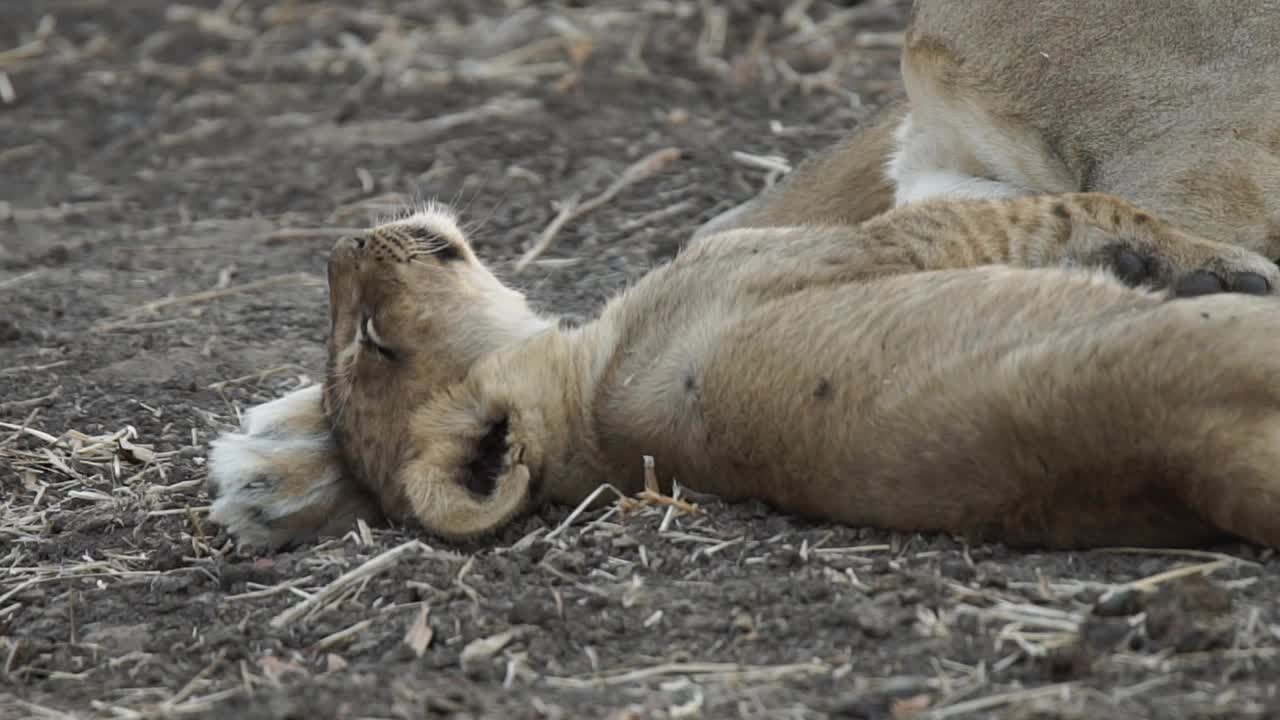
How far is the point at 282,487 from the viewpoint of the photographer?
4641 mm

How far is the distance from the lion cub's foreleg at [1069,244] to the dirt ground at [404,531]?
31.2 inches

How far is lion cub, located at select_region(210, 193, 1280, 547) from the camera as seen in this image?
3.73m

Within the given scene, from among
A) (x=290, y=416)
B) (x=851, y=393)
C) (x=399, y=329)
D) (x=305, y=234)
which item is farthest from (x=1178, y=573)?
(x=305, y=234)

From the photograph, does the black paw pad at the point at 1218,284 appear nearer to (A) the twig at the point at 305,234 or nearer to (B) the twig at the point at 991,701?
(B) the twig at the point at 991,701

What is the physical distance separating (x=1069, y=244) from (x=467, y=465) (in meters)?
1.45

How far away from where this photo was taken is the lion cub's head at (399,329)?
466 centimetres

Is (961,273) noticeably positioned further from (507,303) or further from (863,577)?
(507,303)

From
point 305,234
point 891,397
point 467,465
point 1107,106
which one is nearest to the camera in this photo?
point 891,397

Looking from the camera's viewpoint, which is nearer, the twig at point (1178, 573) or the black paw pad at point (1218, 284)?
the twig at point (1178, 573)

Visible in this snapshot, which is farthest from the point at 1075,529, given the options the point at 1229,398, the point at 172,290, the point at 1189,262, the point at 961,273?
the point at 172,290

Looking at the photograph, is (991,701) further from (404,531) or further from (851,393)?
(404,531)

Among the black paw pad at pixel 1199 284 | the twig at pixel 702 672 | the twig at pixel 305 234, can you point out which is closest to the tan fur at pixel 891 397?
the black paw pad at pixel 1199 284

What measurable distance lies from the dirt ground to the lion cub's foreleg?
79cm

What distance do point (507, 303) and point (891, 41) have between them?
14.2ft
